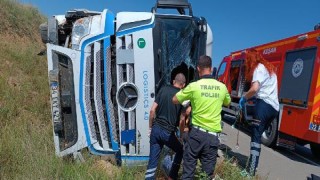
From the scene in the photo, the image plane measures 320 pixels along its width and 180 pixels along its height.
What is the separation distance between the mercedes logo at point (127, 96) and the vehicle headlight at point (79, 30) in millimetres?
870

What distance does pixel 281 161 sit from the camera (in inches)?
308

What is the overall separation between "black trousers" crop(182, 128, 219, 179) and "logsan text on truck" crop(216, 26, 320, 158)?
2.22 m

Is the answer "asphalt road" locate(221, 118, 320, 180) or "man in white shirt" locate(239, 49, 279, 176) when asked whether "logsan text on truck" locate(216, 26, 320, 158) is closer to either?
"asphalt road" locate(221, 118, 320, 180)

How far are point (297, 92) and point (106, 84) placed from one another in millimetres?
4865

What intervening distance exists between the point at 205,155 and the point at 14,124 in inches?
→ 156

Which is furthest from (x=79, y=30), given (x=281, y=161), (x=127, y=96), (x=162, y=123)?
(x=281, y=161)

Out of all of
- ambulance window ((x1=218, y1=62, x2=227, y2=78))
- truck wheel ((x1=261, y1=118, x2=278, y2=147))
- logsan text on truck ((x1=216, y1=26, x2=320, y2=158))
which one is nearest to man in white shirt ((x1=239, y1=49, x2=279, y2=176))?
logsan text on truck ((x1=216, y1=26, x2=320, y2=158))

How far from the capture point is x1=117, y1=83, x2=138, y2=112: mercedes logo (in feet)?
16.6

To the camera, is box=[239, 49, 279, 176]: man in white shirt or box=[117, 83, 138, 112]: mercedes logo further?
box=[239, 49, 279, 176]: man in white shirt

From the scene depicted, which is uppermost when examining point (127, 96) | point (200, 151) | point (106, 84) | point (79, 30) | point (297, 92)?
point (79, 30)

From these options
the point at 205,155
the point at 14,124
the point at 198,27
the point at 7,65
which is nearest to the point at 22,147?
the point at 14,124

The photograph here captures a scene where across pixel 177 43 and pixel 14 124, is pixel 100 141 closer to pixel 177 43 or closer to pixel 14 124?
pixel 177 43

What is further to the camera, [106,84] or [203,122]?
[106,84]

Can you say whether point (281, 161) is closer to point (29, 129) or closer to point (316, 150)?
point (316, 150)
